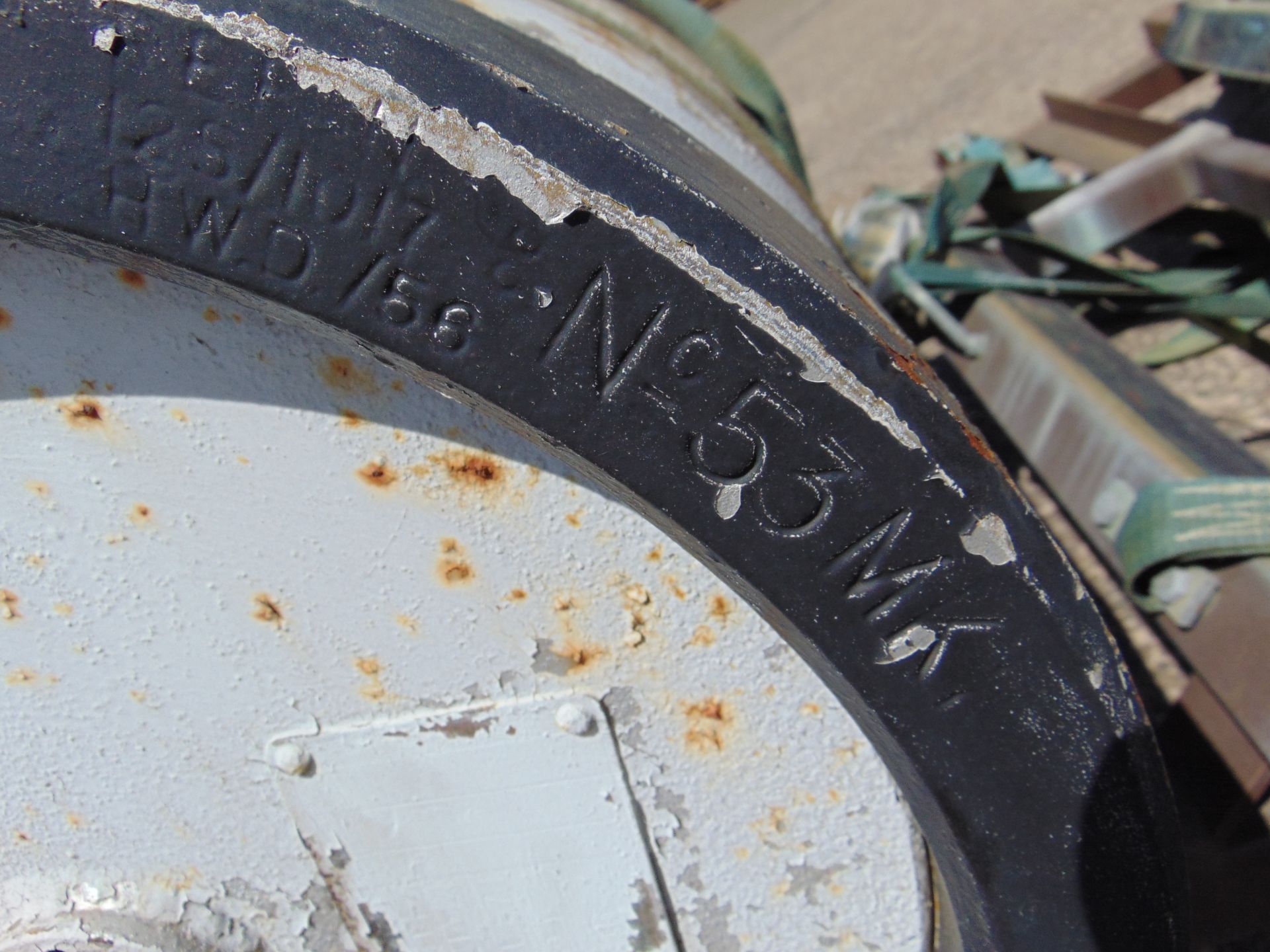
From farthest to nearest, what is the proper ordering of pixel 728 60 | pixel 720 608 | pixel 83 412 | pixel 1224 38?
1. pixel 1224 38
2. pixel 728 60
3. pixel 720 608
4. pixel 83 412

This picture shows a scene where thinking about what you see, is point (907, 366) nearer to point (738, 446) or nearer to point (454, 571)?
point (738, 446)

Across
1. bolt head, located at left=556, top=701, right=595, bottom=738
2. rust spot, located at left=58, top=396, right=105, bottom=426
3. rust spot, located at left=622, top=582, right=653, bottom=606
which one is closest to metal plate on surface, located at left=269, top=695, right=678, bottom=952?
bolt head, located at left=556, top=701, right=595, bottom=738

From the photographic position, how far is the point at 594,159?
568mm

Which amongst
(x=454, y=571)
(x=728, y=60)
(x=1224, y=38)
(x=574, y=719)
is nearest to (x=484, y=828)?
(x=574, y=719)

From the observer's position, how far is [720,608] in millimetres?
788

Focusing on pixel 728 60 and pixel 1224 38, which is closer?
pixel 728 60

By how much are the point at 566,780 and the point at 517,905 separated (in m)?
0.15

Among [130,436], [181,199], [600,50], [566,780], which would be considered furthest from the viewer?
[600,50]

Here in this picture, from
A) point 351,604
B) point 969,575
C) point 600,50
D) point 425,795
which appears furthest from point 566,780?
point 600,50

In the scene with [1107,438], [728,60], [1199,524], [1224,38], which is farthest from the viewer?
[1224,38]

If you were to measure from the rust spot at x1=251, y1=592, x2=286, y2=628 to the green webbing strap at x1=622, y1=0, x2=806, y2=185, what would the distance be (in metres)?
1.08

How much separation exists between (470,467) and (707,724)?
1.01ft

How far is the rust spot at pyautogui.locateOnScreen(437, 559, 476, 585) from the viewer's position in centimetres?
77

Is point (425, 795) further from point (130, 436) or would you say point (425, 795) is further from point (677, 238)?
point (677, 238)
